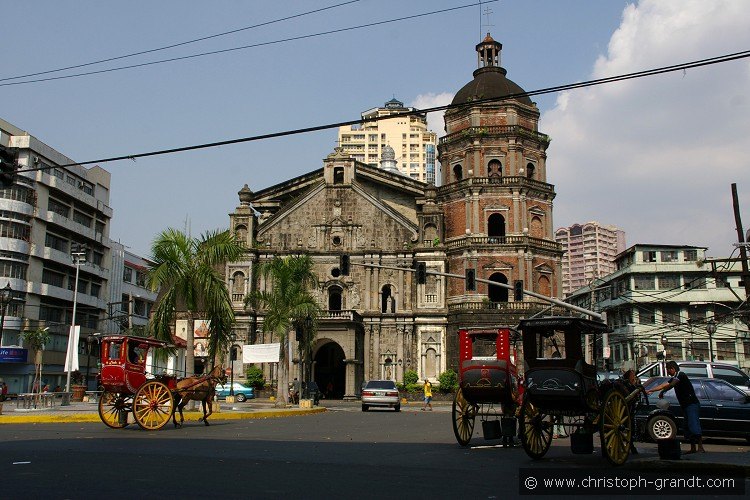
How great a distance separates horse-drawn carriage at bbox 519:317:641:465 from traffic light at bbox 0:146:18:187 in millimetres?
12048

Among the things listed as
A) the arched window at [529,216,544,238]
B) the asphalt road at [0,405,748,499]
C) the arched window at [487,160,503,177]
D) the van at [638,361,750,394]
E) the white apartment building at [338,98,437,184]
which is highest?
the white apartment building at [338,98,437,184]

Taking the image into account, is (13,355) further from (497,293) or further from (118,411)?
(118,411)

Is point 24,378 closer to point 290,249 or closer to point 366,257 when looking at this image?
point 290,249

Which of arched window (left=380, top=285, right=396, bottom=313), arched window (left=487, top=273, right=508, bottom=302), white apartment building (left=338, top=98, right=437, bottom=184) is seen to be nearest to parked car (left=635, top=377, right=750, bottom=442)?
arched window (left=487, top=273, right=508, bottom=302)

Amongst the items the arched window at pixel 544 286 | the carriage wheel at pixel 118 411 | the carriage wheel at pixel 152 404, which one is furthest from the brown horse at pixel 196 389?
the arched window at pixel 544 286

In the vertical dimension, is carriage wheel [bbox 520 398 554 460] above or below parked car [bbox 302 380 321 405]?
below

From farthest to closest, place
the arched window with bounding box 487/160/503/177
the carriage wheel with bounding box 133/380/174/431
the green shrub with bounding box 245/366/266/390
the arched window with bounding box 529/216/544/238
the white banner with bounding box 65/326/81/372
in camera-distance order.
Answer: the arched window with bounding box 487/160/503/177
the arched window with bounding box 529/216/544/238
the green shrub with bounding box 245/366/266/390
the white banner with bounding box 65/326/81/372
the carriage wheel with bounding box 133/380/174/431

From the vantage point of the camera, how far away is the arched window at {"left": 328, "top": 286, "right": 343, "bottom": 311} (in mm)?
54062

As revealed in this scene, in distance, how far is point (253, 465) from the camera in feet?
37.7

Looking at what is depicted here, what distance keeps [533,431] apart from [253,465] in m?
4.77

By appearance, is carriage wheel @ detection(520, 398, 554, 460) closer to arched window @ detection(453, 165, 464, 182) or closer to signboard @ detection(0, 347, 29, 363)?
arched window @ detection(453, 165, 464, 182)

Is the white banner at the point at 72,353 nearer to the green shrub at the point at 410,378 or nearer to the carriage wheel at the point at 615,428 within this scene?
the green shrub at the point at 410,378

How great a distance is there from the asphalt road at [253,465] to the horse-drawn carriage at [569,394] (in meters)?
0.40

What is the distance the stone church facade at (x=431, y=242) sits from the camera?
51.5 m
